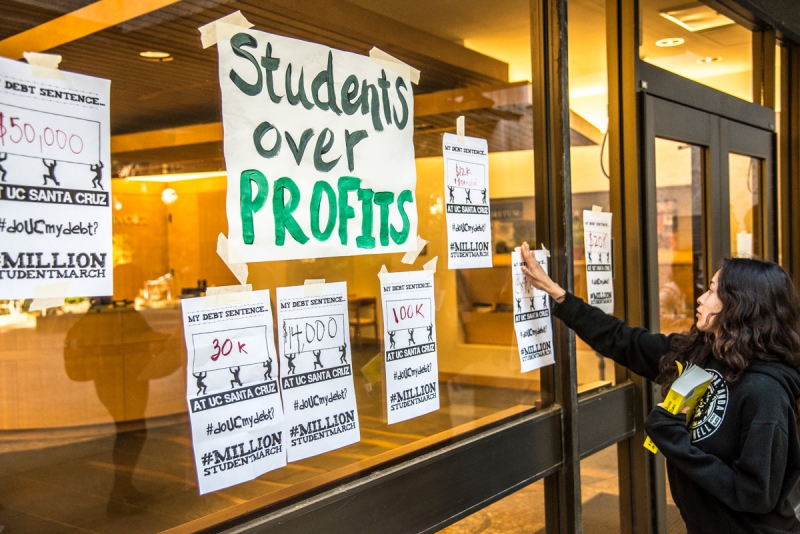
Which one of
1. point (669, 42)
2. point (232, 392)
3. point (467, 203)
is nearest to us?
→ point (232, 392)

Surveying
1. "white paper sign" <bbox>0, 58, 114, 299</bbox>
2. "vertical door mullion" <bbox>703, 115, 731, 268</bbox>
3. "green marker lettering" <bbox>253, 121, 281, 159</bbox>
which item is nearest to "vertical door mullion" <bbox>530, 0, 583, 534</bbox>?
"green marker lettering" <bbox>253, 121, 281, 159</bbox>

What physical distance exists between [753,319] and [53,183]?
5.36 ft

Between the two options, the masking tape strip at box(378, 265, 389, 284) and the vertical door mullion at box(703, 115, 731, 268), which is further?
the vertical door mullion at box(703, 115, 731, 268)

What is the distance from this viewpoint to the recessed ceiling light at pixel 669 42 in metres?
3.38

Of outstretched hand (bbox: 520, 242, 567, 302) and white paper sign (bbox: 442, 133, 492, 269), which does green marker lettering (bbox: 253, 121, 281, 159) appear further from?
outstretched hand (bbox: 520, 242, 567, 302)

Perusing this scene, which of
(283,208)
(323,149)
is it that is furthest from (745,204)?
(283,208)

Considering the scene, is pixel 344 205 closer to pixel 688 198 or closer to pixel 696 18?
pixel 688 198

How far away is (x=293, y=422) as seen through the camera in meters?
1.55

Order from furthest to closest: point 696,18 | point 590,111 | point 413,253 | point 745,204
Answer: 1. point 745,204
2. point 696,18
3. point 590,111
4. point 413,253

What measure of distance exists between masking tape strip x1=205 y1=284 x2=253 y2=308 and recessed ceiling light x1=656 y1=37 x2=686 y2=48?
2657mm

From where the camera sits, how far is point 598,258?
2.71m

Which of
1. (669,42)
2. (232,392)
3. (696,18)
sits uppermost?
(696,18)

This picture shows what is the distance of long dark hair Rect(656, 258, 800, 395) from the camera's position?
1799 mm

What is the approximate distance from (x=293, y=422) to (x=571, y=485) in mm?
1225
